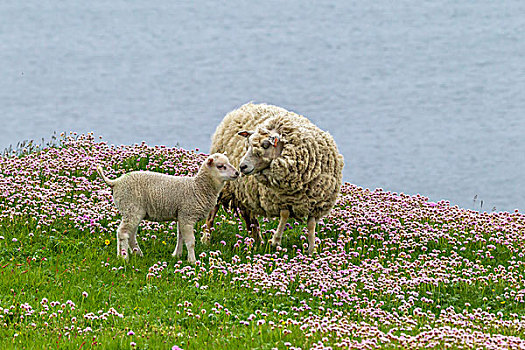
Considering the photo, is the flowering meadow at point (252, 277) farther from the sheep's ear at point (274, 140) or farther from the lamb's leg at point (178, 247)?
the sheep's ear at point (274, 140)

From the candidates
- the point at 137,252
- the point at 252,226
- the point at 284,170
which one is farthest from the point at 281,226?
the point at 137,252

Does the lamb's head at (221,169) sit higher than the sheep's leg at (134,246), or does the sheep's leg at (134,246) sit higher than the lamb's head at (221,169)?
the lamb's head at (221,169)

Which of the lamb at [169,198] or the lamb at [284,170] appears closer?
the lamb at [169,198]

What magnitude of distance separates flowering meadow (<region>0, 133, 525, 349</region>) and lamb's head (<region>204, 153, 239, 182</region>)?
1397 mm

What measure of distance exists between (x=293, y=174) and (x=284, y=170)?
201mm

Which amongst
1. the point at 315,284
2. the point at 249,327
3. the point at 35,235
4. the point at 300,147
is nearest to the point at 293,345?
the point at 249,327

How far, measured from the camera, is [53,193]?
16047mm

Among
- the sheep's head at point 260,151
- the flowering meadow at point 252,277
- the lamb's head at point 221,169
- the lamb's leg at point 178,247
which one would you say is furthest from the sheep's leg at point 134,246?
the sheep's head at point 260,151

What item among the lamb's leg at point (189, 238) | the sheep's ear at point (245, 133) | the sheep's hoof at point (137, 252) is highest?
the sheep's ear at point (245, 133)

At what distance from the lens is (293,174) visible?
1338 cm

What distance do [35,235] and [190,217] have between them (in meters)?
3.29

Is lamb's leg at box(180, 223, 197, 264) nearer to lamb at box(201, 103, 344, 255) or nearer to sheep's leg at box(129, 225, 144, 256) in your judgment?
sheep's leg at box(129, 225, 144, 256)

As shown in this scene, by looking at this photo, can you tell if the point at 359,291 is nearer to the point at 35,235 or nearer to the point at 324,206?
the point at 324,206

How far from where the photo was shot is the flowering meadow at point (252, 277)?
903 centimetres
